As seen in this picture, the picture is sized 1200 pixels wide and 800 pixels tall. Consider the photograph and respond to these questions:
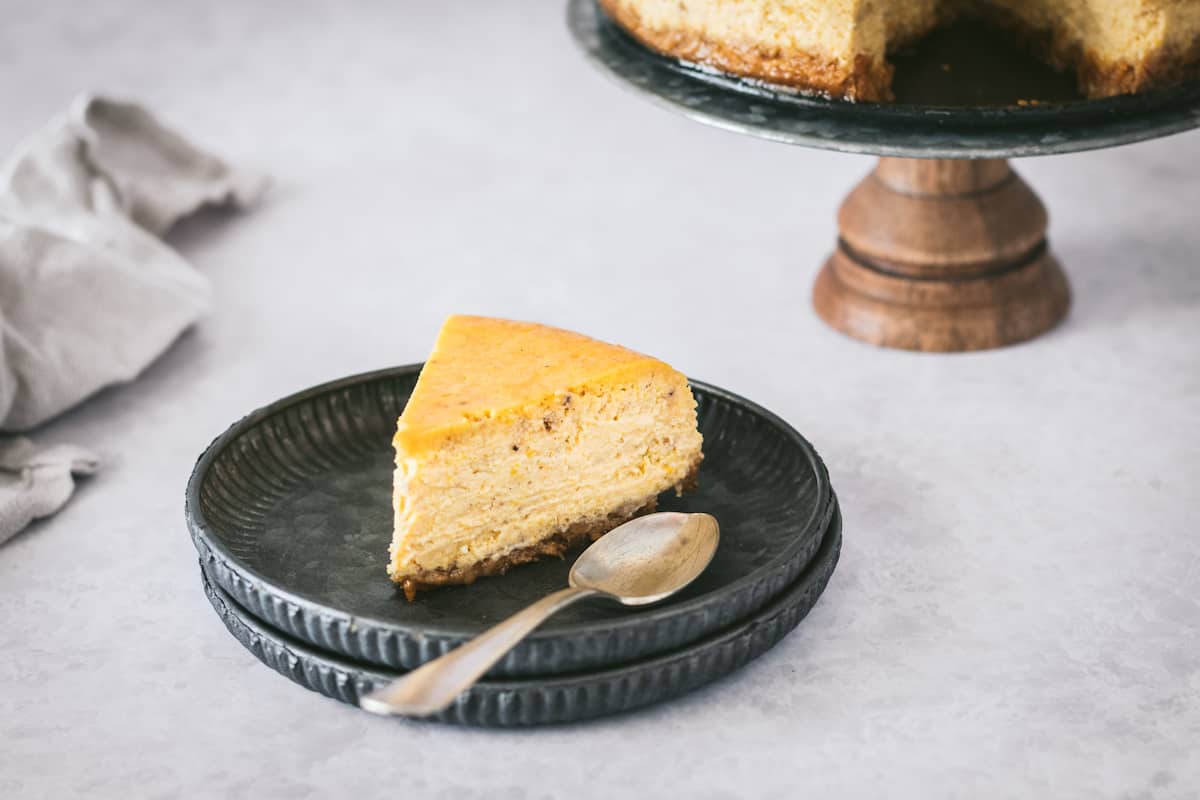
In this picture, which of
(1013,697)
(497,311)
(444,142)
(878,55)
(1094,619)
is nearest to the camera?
(1013,697)

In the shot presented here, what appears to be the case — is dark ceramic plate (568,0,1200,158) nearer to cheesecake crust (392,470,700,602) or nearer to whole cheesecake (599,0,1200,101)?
whole cheesecake (599,0,1200,101)

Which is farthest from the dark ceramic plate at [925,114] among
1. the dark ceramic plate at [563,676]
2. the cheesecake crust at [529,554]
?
the dark ceramic plate at [563,676]

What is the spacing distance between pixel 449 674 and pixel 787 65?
1.06 m

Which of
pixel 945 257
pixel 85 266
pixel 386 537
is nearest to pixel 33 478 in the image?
pixel 85 266

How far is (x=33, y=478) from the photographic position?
193 cm

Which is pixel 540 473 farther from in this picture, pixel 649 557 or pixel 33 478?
pixel 33 478

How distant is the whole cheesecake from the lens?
1995 mm

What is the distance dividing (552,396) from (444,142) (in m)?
1.70

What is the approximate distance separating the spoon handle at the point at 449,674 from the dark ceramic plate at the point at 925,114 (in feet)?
2.62

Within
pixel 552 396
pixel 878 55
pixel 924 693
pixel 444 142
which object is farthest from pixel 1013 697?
pixel 444 142

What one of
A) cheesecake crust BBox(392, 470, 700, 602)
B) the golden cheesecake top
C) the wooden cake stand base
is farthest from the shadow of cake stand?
cheesecake crust BBox(392, 470, 700, 602)

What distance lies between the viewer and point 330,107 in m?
3.38

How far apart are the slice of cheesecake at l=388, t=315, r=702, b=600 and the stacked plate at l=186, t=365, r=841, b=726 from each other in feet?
0.13

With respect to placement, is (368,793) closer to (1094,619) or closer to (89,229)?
(1094,619)
